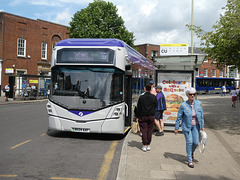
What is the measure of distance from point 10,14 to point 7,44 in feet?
12.1

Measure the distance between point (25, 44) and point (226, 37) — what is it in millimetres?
29339

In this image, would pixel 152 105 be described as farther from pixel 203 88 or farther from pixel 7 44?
pixel 203 88

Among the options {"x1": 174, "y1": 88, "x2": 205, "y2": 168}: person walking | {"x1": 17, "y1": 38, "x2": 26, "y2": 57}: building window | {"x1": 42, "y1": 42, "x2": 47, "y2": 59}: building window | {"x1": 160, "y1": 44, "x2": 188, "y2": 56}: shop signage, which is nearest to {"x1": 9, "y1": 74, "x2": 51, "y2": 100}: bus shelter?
{"x1": 17, "y1": 38, "x2": 26, "y2": 57}: building window

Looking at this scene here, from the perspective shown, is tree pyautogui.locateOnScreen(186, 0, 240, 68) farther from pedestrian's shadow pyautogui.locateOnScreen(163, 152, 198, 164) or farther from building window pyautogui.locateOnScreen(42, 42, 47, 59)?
building window pyautogui.locateOnScreen(42, 42, 47, 59)

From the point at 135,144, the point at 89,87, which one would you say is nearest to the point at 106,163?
the point at 135,144

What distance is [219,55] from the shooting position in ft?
32.3

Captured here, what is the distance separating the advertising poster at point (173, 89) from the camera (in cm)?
948

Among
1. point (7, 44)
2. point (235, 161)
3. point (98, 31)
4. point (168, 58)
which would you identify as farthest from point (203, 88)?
point (235, 161)

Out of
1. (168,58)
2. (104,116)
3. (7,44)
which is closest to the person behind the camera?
(104,116)

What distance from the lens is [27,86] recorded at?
26234 mm

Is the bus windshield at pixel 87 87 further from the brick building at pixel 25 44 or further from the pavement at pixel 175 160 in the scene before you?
the brick building at pixel 25 44

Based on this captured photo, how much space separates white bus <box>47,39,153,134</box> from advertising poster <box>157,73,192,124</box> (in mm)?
2168

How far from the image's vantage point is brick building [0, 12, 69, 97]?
3028cm

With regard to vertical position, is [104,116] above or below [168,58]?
below
